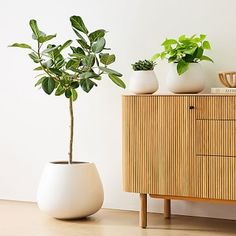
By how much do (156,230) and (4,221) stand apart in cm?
91

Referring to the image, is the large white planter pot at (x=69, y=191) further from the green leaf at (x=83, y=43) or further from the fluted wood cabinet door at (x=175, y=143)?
the green leaf at (x=83, y=43)

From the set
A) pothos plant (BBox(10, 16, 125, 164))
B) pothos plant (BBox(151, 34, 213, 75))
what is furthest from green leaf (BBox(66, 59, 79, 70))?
pothos plant (BBox(151, 34, 213, 75))

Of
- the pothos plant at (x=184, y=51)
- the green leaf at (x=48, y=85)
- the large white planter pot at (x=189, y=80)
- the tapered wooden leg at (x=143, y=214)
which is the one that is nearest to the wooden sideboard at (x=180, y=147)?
the tapered wooden leg at (x=143, y=214)

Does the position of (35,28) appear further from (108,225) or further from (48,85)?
(108,225)

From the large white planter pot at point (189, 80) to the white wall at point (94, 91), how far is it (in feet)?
0.88

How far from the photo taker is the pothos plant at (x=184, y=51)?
3.16 m

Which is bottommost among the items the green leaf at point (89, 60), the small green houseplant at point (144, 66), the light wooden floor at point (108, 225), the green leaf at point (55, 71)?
the light wooden floor at point (108, 225)

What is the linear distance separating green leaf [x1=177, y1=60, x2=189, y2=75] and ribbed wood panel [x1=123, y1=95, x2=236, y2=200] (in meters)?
0.15

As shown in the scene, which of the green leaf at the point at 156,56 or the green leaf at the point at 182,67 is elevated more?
the green leaf at the point at 156,56

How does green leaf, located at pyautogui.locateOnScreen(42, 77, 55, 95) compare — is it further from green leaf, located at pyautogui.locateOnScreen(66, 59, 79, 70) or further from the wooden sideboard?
the wooden sideboard

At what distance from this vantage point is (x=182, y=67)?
123 inches

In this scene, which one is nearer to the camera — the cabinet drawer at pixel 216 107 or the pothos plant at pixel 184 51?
the cabinet drawer at pixel 216 107

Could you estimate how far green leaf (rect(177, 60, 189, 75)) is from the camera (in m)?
3.12

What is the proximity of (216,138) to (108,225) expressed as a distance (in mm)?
815
